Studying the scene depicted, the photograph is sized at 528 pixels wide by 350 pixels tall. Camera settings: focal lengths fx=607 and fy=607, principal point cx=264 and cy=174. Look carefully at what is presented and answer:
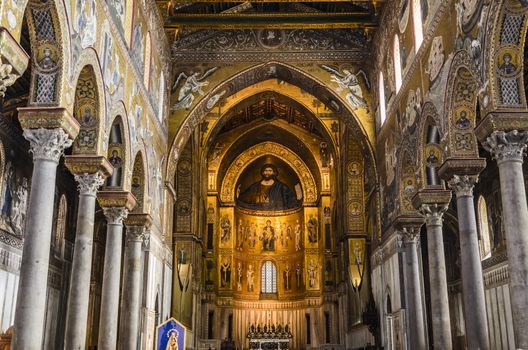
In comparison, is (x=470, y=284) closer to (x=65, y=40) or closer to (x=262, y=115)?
(x=65, y=40)

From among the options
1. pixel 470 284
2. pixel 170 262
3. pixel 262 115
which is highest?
pixel 262 115

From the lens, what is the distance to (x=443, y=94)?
1441 cm

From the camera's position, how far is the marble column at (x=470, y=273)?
13.4m

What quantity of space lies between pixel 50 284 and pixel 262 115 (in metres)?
19.2

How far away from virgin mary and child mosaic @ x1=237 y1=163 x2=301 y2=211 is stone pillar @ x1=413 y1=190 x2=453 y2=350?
25785 mm

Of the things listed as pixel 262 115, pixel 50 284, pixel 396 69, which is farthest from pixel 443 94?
pixel 262 115

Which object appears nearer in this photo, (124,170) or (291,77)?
(124,170)

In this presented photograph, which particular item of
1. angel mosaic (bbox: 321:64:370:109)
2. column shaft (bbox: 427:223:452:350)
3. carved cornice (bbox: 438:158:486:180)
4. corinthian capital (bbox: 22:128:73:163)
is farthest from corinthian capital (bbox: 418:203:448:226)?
corinthian capital (bbox: 22:128:73:163)

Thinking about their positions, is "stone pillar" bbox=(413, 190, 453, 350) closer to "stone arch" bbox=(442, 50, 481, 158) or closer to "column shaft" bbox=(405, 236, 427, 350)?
"column shaft" bbox=(405, 236, 427, 350)

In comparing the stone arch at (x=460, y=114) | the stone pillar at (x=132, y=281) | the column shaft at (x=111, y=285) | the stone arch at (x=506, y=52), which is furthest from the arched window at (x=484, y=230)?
the column shaft at (x=111, y=285)

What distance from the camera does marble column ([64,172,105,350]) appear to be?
1347 centimetres

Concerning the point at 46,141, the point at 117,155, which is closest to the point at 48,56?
the point at 46,141

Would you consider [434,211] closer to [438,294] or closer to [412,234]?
[438,294]

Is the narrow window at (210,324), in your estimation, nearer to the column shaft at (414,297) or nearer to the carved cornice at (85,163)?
the column shaft at (414,297)
